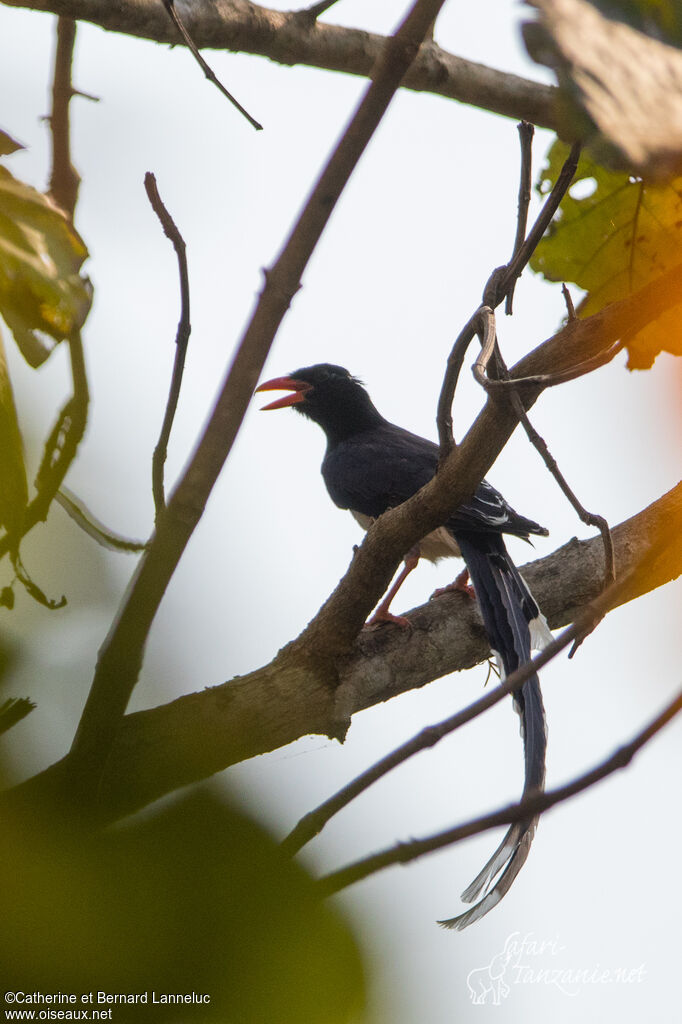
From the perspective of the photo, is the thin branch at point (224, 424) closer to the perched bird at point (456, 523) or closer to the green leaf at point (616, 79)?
the perched bird at point (456, 523)

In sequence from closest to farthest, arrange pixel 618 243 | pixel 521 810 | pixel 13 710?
pixel 13 710, pixel 521 810, pixel 618 243

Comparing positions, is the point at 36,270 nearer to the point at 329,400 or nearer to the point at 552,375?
the point at 552,375

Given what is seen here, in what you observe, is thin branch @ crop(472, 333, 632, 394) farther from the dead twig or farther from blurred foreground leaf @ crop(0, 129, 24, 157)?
blurred foreground leaf @ crop(0, 129, 24, 157)

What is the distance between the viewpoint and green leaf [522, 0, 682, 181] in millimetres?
721

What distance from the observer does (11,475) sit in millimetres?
1388

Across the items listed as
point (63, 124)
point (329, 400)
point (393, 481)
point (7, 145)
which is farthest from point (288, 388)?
point (7, 145)

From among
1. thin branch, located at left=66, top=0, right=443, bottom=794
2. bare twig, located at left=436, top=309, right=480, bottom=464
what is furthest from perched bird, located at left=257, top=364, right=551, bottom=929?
thin branch, located at left=66, top=0, right=443, bottom=794

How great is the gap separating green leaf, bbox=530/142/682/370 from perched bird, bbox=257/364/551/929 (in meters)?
0.77

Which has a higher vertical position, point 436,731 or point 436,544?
point 436,544

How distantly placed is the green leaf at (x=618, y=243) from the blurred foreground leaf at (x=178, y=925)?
1.70 m

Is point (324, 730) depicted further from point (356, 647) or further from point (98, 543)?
point (98, 543)

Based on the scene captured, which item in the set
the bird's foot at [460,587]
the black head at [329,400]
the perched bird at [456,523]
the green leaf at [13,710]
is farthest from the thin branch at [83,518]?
the black head at [329,400]

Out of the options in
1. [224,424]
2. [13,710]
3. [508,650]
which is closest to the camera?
[13,710]

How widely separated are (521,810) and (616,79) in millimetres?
853
